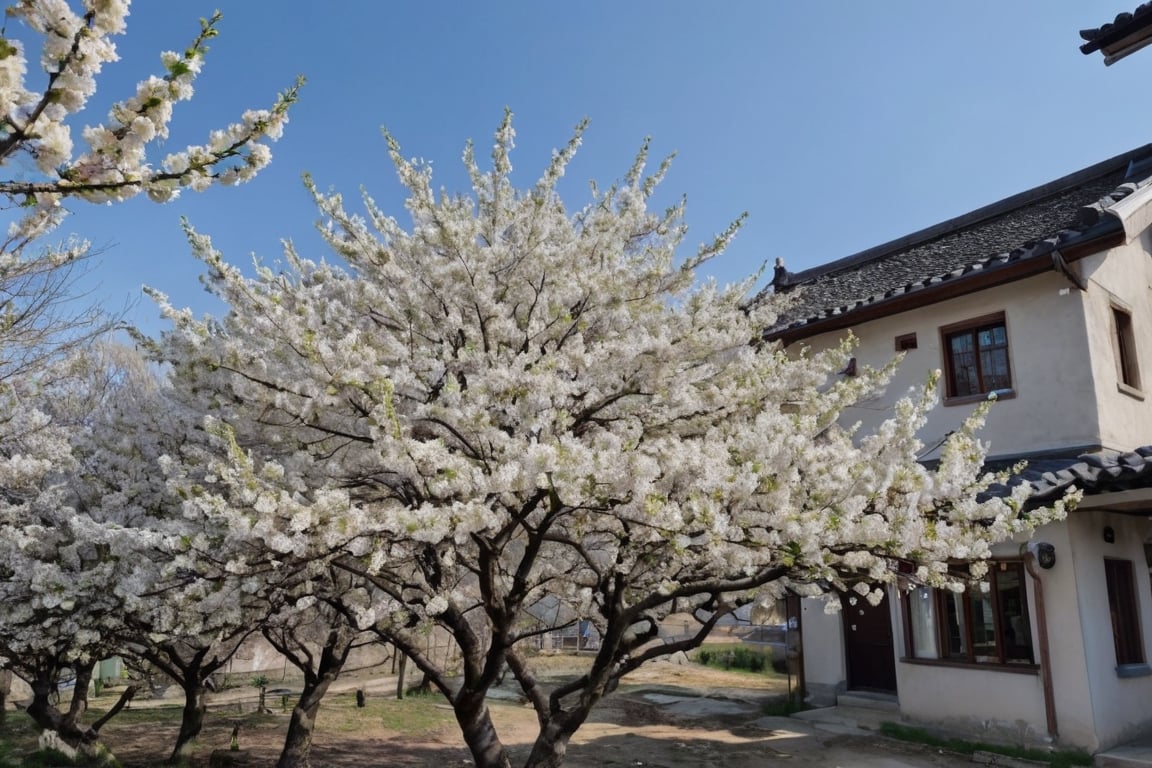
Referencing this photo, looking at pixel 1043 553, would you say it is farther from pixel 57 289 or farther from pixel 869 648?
pixel 57 289

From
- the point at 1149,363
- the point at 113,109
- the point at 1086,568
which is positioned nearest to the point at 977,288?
the point at 1149,363

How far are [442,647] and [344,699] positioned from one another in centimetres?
395

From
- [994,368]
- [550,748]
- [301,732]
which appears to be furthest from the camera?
[994,368]

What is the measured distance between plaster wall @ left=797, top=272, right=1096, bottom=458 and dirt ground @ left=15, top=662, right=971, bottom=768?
4.57m

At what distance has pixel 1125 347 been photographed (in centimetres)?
1166

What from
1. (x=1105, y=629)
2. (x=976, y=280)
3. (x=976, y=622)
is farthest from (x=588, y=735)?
(x=976, y=280)

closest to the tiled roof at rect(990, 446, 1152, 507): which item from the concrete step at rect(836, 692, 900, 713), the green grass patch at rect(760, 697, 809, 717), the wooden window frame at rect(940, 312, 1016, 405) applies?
the wooden window frame at rect(940, 312, 1016, 405)

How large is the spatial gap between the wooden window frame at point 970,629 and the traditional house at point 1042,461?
28mm

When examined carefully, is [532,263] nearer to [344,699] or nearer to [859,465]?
[859,465]

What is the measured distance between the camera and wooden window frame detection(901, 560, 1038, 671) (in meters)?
10.2

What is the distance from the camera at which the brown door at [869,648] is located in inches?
494

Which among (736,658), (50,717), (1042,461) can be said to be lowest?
(736,658)

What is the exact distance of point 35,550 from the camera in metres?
7.15

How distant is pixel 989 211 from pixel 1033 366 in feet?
15.9
